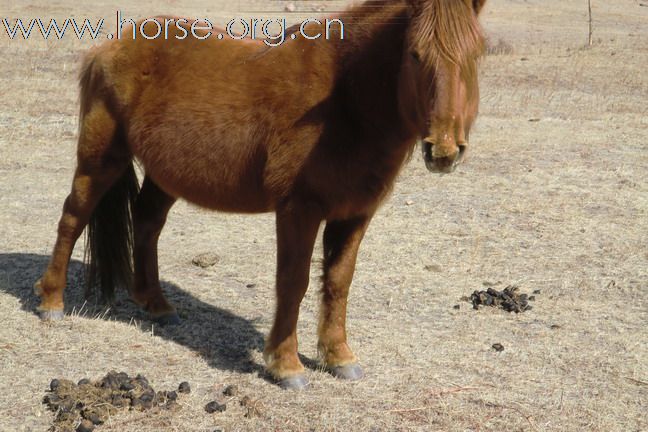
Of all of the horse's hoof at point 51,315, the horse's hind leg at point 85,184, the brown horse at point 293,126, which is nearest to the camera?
the brown horse at point 293,126

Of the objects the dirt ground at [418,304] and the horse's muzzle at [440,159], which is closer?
the horse's muzzle at [440,159]

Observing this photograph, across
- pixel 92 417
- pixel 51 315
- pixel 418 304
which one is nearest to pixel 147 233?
pixel 51 315

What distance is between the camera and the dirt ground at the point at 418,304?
13.2ft

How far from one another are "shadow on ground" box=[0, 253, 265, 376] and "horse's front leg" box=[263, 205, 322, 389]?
0.79 ft

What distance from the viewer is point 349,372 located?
4.35 meters

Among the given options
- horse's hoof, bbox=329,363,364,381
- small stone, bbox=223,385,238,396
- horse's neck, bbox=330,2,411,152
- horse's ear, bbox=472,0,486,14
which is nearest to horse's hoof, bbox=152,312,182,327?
small stone, bbox=223,385,238,396

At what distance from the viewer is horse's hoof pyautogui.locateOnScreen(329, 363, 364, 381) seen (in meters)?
4.35

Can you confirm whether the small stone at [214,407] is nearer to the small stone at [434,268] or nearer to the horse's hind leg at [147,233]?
the horse's hind leg at [147,233]

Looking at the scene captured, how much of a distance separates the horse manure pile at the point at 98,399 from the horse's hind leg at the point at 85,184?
111cm

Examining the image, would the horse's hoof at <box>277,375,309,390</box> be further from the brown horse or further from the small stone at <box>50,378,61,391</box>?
the small stone at <box>50,378,61,391</box>

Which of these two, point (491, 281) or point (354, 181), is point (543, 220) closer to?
point (491, 281)

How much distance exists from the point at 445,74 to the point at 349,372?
6.13 feet

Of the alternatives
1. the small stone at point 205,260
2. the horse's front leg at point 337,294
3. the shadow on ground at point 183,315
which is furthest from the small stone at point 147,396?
the small stone at point 205,260

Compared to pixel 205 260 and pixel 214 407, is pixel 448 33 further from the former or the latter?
pixel 205 260
